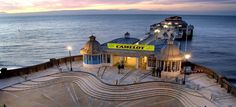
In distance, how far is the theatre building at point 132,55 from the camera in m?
28.2

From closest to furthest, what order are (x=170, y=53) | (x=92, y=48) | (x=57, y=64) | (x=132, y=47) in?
1. (x=170, y=53)
2. (x=132, y=47)
3. (x=92, y=48)
4. (x=57, y=64)

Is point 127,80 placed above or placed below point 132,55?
below

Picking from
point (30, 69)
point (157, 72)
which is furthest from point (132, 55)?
point (30, 69)

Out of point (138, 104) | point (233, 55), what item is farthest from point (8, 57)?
point (233, 55)

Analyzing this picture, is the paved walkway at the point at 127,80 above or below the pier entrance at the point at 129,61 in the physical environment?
below

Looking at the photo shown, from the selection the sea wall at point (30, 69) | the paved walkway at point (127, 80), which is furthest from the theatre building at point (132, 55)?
the sea wall at point (30, 69)

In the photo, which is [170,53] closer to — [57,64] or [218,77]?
[218,77]

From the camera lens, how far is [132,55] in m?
30.9

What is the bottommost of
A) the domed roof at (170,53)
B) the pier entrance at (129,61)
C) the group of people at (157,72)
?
the group of people at (157,72)

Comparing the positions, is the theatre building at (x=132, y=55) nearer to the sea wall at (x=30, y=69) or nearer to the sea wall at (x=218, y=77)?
the sea wall at (x=218, y=77)

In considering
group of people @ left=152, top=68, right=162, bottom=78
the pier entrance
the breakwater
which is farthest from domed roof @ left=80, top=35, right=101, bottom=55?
group of people @ left=152, top=68, right=162, bottom=78

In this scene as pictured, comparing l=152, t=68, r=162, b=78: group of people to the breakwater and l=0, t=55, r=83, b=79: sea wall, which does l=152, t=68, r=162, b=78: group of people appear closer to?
the breakwater

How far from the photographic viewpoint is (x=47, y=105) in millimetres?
22328

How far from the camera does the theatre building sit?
1112 inches
